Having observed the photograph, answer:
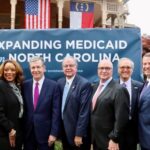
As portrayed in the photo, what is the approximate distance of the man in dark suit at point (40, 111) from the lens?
6379mm

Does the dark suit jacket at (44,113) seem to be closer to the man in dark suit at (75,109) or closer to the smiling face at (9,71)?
the man in dark suit at (75,109)

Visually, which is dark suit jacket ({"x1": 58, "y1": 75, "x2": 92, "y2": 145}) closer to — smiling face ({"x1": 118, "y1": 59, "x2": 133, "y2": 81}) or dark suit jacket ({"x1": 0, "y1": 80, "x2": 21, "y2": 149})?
smiling face ({"x1": 118, "y1": 59, "x2": 133, "y2": 81})

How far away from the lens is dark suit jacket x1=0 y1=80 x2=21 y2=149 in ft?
20.3

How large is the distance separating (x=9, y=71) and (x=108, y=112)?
5.31 feet

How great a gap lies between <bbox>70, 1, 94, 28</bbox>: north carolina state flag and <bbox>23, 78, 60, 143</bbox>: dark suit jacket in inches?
589

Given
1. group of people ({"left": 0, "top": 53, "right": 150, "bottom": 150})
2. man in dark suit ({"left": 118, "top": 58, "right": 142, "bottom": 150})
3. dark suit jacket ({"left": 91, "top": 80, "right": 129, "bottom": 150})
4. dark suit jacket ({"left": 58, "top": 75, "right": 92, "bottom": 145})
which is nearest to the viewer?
dark suit jacket ({"left": 91, "top": 80, "right": 129, "bottom": 150})

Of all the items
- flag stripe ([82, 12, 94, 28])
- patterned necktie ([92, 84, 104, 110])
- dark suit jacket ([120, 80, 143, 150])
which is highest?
flag stripe ([82, 12, 94, 28])

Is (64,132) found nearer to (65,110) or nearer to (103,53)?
(65,110)

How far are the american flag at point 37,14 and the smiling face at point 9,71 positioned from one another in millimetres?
14011

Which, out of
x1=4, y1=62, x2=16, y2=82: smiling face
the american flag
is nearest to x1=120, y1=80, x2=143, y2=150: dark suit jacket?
x1=4, y1=62, x2=16, y2=82: smiling face

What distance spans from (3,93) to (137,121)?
198 centimetres

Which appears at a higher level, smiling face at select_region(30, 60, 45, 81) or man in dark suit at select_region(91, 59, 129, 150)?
smiling face at select_region(30, 60, 45, 81)

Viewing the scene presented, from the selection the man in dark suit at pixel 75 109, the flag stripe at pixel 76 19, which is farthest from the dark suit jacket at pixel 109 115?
the flag stripe at pixel 76 19

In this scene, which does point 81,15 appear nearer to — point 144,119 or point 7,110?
point 7,110
